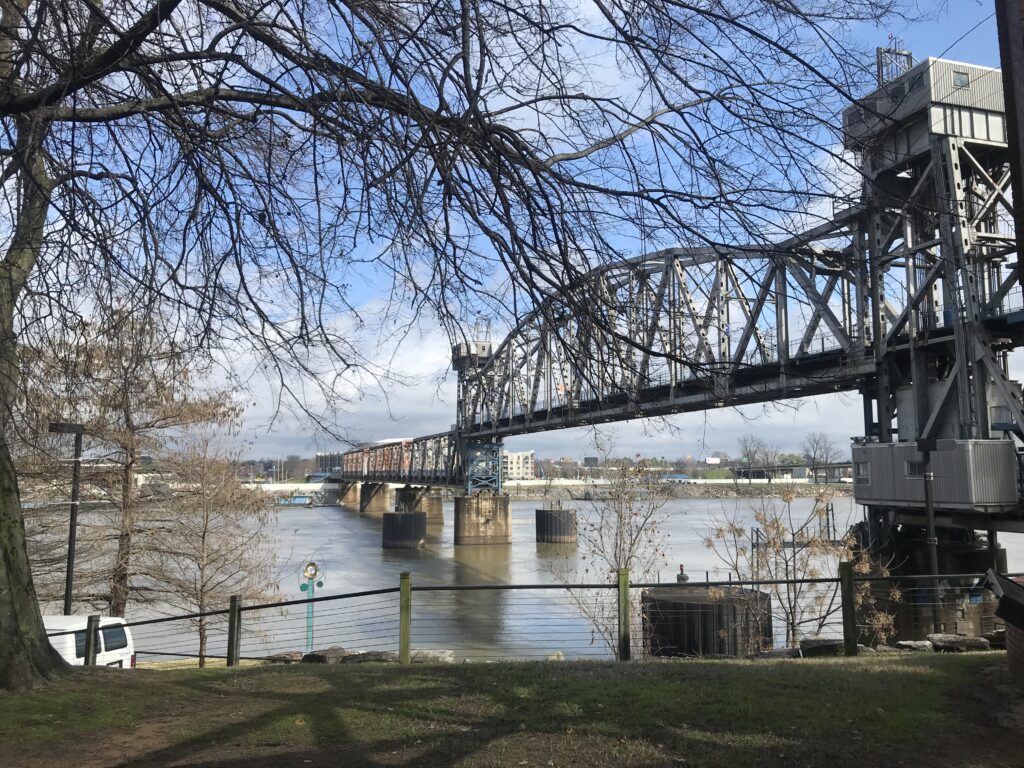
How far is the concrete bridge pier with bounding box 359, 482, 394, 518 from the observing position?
393ft

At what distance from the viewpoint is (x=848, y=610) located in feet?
33.2

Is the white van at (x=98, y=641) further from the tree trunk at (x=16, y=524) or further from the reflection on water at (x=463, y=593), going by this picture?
the tree trunk at (x=16, y=524)

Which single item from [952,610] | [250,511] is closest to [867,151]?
[952,610]

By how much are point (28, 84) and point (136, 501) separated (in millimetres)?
16063

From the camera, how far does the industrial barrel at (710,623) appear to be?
1550 cm

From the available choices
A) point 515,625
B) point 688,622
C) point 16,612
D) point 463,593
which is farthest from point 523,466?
point 16,612

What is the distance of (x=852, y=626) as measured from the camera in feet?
33.1

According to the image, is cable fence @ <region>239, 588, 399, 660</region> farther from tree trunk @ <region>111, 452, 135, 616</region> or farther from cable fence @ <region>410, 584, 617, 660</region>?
tree trunk @ <region>111, 452, 135, 616</region>

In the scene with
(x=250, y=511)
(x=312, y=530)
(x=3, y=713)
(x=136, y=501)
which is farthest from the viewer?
(x=312, y=530)

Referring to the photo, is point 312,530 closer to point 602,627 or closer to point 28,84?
Answer: point 602,627

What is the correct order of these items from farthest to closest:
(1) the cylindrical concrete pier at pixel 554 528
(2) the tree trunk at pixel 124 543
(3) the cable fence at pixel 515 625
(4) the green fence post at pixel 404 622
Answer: (1) the cylindrical concrete pier at pixel 554 528 < (2) the tree trunk at pixel 124 543 < (3) the cable fence at pixel 515 625 < (4) the green fence post at pixel 404 622

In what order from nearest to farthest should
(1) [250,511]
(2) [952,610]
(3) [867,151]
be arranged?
(3) [867,151]
(2) [952,610]
(1) [250,511]

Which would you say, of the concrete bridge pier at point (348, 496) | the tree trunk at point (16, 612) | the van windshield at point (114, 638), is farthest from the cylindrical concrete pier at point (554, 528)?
the concrete bridge pier at point (348, 496)

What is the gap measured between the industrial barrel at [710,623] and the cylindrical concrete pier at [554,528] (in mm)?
47096
